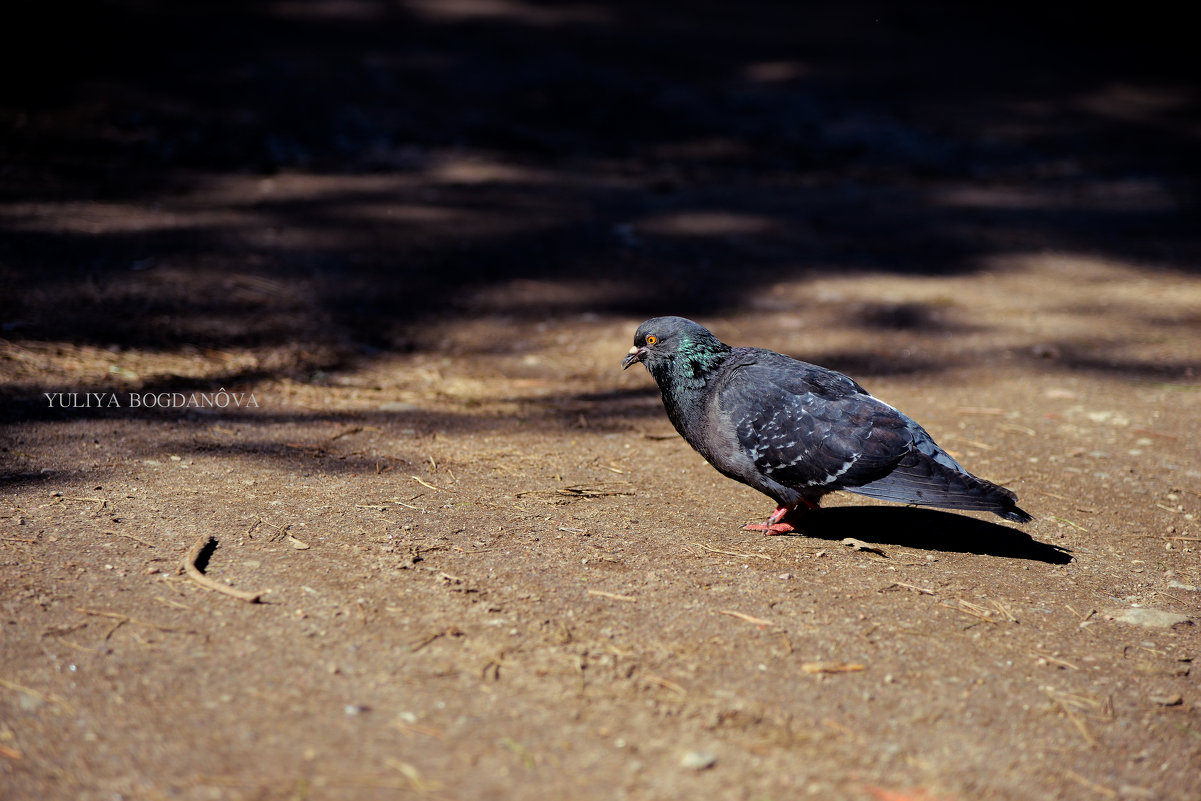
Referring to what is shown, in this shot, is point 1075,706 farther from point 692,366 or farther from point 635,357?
point 635,357

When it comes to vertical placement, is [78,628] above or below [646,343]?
below

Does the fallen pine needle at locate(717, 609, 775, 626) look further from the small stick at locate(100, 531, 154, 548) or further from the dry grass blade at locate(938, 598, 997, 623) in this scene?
the small stick at locate(100, 531, 154, 548)

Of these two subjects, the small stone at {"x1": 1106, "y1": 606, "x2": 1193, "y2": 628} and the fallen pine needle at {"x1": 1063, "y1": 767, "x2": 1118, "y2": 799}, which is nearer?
the fallen pine needle at {"x1": 1063, "y1": 767, "x2": 1118, "y2": 799}

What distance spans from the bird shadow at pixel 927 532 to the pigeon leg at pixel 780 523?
84 mm

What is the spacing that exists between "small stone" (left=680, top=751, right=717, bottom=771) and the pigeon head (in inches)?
82.9

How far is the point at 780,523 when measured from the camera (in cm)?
428

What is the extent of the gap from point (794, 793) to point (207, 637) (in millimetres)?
1956

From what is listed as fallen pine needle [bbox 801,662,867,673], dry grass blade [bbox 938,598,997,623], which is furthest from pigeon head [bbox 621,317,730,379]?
fallen pine needle [bbox 801,662,867,673]

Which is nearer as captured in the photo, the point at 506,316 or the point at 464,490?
the point at 464,490

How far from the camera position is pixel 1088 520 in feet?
14.5

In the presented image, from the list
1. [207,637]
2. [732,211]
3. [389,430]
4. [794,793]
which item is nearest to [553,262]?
[732,211]

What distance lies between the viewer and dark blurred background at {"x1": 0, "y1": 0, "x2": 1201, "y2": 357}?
7223mm

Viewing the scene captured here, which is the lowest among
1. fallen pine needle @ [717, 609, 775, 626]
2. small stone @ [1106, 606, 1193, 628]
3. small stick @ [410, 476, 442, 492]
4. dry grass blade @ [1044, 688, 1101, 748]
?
small stick @ [410, 476, 442, 492]

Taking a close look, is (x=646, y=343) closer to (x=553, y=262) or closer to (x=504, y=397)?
(x=504, y=397)
